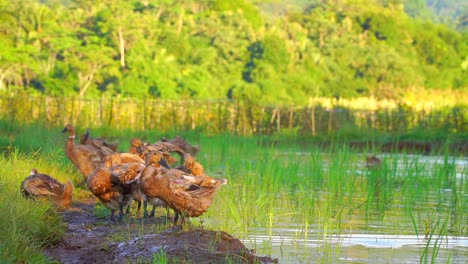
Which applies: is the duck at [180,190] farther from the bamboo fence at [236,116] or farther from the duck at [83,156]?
the bamboo fence at [236,116]

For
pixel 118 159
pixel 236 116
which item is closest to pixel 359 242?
pixel 118 159

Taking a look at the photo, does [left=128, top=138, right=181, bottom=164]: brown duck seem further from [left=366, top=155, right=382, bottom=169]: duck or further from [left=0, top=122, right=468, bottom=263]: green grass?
[left=366, top=155, right=382, bottom=169]: duck

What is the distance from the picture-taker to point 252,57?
5069cm

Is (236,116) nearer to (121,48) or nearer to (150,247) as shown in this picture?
(121,48)

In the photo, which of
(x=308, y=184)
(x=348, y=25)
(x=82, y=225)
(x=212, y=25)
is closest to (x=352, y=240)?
(x=82, y=225)

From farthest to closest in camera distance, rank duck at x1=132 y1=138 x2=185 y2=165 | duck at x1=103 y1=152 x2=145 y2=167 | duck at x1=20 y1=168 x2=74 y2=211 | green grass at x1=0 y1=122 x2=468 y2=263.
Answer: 1. duck at x1=132 y1=138 x2=185 y2=165
2. duck at x1=103 y1=152 x2=145 y2=167
3. duck at x1=20 y1=168 x2=74 y2=211
4. green grass at x1=0 y1=122 x2=468 y2=263

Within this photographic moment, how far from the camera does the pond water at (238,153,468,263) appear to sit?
7.29m

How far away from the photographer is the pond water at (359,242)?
729 cm

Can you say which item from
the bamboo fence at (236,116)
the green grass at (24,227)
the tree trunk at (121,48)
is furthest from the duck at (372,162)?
the tree trunk at (121,48)

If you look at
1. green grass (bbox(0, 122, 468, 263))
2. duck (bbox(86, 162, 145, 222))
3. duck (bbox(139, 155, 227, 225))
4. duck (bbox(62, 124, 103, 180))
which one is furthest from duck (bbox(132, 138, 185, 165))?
duck (bbox(139, 155, 227, 225))

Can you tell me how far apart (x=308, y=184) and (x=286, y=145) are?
882cm

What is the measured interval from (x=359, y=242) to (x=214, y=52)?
4118cm

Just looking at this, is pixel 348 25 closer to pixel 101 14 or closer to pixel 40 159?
pixel 101 14

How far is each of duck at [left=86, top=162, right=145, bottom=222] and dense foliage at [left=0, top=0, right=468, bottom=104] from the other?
31211 millimetres
